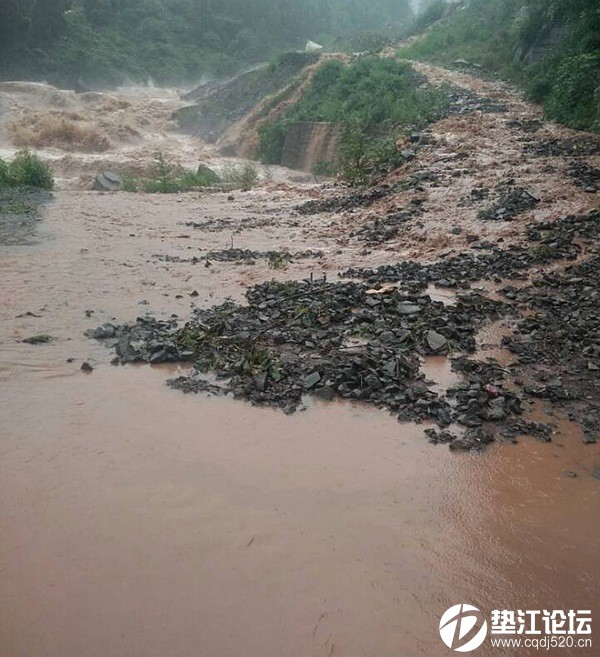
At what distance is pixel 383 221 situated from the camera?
35.4 ft

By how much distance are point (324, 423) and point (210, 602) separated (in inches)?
75.0

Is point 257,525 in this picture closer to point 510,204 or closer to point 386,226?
point 386,226

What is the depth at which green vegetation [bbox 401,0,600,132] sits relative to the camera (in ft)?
46.9

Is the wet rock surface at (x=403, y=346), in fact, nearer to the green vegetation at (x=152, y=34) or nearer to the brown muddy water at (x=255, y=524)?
the brown muddy water at (x=255, y=524)

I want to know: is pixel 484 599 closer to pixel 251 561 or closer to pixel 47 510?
pixel 251 561

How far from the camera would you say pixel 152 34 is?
175 feet

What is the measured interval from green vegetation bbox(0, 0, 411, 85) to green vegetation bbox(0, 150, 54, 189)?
2988 cm

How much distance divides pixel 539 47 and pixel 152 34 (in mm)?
41755

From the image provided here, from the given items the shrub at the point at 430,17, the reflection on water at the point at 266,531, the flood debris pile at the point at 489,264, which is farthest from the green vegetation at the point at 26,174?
the shrub at the point at 430,17

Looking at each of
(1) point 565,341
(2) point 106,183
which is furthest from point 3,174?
(1) point 565,341

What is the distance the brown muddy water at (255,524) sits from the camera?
2.67m

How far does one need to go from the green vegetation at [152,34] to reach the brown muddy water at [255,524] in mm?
44051

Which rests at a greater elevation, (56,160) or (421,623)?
(421,623)

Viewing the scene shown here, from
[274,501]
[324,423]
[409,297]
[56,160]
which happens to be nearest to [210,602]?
[274,501]
